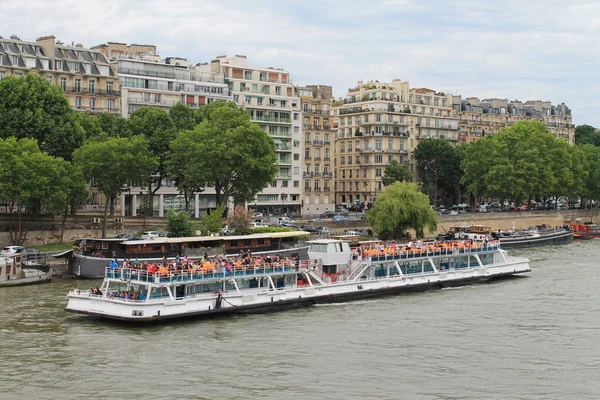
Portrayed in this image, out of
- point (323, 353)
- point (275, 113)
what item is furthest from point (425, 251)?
→ point (275, 113)

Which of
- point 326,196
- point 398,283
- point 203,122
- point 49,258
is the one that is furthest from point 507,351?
point 326,196

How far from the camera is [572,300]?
46656mm

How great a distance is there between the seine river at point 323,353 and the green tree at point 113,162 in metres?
22.4

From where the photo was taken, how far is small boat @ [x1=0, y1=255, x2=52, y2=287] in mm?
50906

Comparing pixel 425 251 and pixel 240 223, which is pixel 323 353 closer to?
pixel 425 251

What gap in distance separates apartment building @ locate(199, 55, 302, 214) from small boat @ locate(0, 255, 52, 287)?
4732 cm

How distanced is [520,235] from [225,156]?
3134cm

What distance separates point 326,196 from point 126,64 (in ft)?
108

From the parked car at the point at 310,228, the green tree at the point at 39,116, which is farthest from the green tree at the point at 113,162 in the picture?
the parked car at the point at 310,228

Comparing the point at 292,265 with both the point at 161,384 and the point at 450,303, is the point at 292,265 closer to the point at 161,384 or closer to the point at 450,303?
the point at 450,303

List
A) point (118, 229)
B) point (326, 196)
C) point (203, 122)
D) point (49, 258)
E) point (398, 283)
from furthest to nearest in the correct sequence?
1. point (326, 196)
2. point (203, 122)
3. point (118, 229)
4. point (49, 258)
5. point (398, 283)

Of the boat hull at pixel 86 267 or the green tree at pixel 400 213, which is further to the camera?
the green tree at pixel 400 213

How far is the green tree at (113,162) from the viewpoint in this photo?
68.0 meters

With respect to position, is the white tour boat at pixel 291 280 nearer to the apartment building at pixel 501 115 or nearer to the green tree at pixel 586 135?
the apartment building at pixel 501 115
